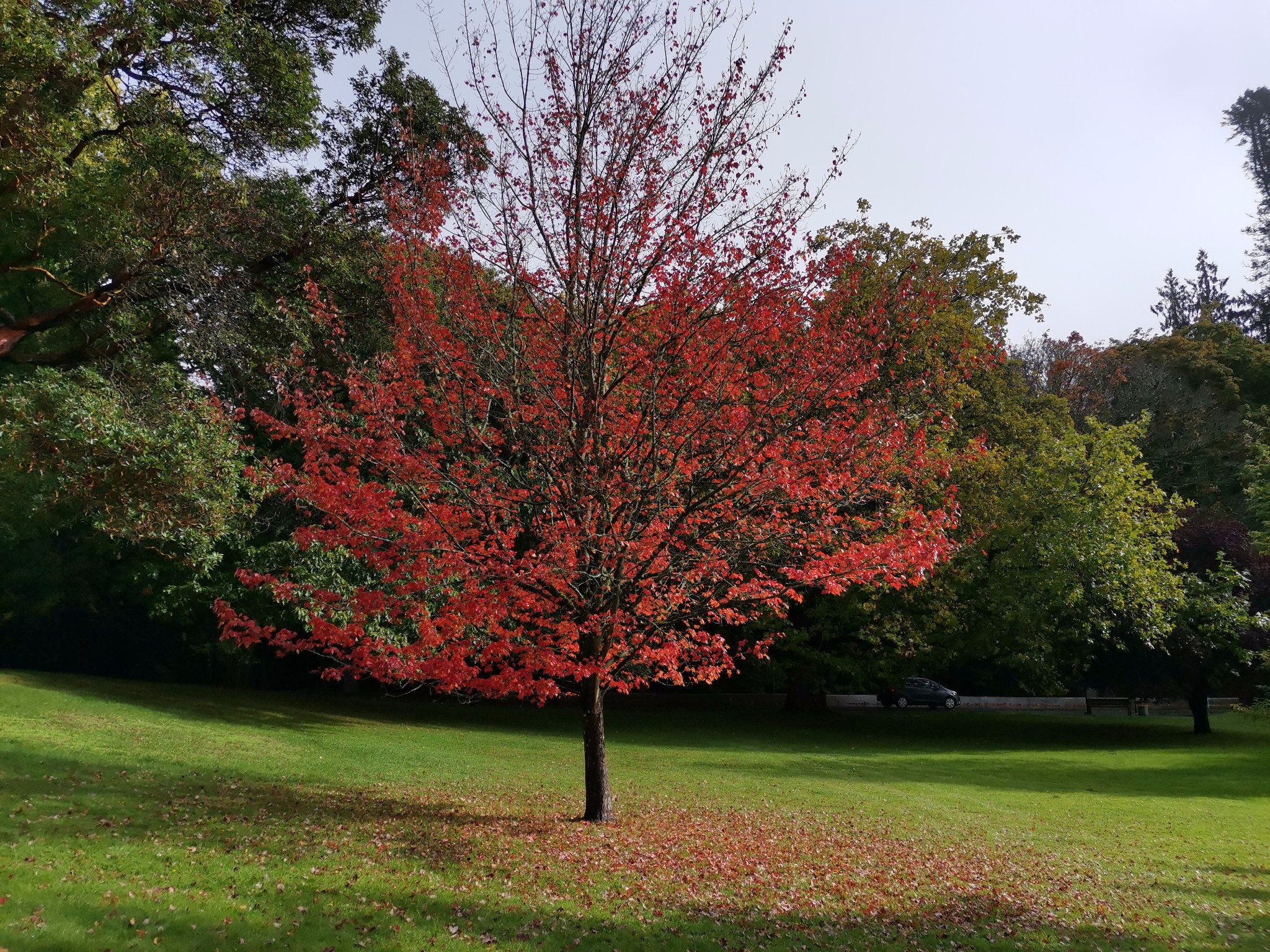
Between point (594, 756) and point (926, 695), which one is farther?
point (926, 695)

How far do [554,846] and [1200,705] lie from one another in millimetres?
27914

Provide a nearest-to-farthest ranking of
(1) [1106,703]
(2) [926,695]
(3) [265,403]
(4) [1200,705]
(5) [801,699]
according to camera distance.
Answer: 1. (3) [265,403]
2. (4) [1200,705]
3. (5) [801,699]
4. (1) [1106,703]
5. (2) [926,695]

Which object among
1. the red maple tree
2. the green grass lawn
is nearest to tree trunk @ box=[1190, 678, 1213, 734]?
the green grass lawn

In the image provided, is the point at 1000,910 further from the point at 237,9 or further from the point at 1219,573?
the point at 1219,573

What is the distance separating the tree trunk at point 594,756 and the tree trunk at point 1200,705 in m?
25.4

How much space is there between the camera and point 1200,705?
28844 millimetres

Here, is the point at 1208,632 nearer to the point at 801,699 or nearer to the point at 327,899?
the point at 801,699

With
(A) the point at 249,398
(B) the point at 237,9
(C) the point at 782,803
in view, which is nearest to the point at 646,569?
(C) the point at 782,803

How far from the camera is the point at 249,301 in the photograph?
14078mm

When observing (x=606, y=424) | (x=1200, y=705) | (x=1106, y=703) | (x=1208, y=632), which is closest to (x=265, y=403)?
(x=606, y=424)

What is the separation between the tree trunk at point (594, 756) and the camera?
11.2 metres

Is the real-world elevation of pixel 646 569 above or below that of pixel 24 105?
below

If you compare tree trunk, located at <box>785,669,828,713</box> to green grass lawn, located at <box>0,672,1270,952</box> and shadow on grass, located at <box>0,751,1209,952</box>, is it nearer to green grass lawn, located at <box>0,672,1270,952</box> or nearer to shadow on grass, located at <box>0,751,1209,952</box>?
green grass lawn, located at <box>0,672,1270,952</box>

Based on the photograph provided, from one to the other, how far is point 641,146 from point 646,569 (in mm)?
5103
